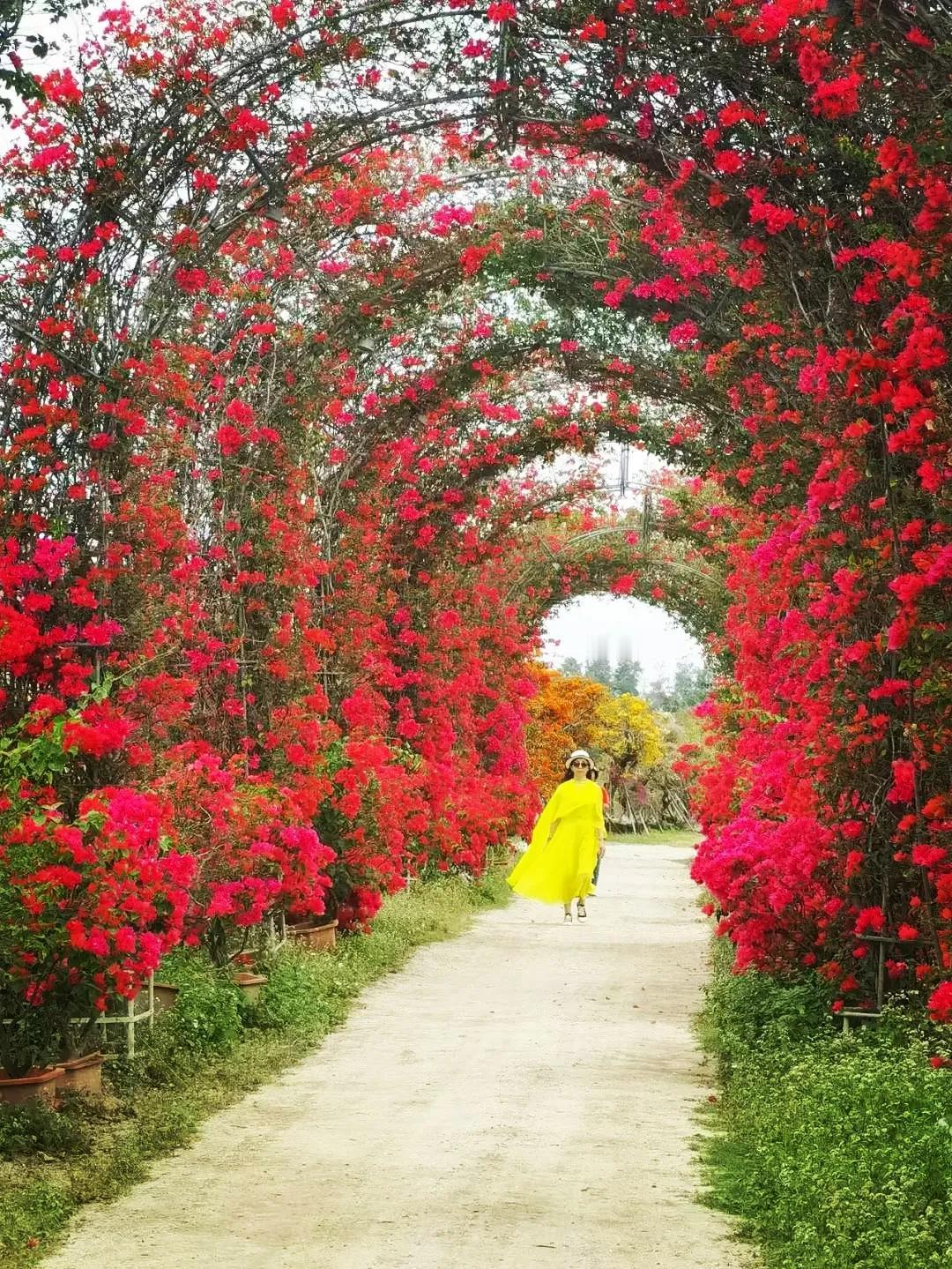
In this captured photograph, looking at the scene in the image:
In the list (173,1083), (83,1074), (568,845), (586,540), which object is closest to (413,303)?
(568,845)

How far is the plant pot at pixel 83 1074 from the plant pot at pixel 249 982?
194 centimetres

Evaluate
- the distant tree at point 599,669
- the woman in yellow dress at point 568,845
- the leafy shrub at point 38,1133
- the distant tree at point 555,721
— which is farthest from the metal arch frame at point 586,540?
the distant tree at point 599,669

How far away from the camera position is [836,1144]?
457cm

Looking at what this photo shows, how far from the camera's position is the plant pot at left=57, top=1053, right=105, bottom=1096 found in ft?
19.4

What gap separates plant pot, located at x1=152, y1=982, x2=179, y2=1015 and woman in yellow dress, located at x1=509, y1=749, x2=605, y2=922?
6.71 meters

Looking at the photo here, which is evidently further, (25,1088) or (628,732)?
(628,732)

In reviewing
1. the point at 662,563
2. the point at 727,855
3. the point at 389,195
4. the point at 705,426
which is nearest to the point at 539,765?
the point at 662,563

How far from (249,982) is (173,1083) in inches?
68.8

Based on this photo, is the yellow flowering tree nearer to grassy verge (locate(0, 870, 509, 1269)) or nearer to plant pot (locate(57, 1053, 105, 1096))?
grassy verge (locate(0, 870, 509, 1269))

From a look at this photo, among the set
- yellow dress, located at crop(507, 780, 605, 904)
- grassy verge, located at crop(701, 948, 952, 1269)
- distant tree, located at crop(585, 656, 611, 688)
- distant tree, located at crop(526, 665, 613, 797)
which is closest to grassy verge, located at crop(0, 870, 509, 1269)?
grassy verge, located at crop(701, 948, 952, 1269)

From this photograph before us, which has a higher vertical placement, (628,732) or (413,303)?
(413,303)

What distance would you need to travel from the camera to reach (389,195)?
33.1ft

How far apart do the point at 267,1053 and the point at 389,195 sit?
5775mm

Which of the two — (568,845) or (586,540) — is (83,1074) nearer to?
(568,845)
